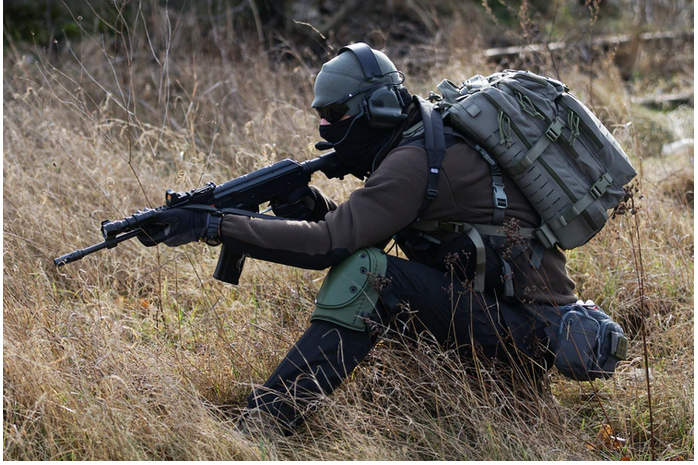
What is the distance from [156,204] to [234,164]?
2.31 ft

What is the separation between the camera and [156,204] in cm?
446

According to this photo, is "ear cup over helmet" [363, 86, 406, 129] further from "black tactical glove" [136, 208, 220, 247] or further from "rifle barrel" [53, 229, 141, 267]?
"rifle barrel" [53, 229, 141, 267]

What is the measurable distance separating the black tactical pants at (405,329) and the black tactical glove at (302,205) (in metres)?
0.59

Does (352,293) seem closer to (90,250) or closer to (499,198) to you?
(499,198)

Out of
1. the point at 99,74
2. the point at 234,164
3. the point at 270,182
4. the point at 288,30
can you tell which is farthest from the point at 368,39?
the point at 270,182

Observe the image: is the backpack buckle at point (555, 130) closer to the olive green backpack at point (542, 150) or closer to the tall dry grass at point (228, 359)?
the olive green backpack at point (542, 150)

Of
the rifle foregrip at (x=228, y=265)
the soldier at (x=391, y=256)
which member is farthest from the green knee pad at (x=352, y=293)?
the rifle foregrip at (x=228, y=265)

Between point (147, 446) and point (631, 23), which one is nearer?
point (147, 446)

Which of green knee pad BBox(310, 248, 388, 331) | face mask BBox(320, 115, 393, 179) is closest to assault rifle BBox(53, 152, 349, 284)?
face mask BBox(320, 115, 393, 179)

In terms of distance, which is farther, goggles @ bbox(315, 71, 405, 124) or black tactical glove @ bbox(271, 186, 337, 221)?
black tactical glove @ bbox(271, 186, 337, 221)

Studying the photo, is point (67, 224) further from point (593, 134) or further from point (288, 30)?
point (288, 30)

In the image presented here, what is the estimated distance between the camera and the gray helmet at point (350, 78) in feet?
9.11

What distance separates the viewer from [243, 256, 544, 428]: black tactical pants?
2656 millimetres

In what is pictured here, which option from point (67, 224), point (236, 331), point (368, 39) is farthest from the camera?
point (368, 39)
